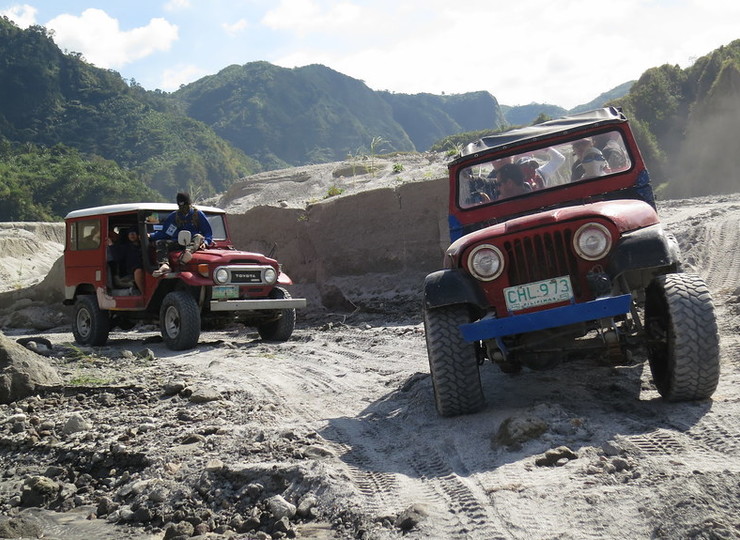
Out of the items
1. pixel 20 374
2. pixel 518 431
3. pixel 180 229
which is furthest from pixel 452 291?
pixel 180 229

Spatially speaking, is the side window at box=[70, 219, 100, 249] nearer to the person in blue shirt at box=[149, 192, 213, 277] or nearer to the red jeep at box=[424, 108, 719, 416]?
the person in blue shirt at box=[149, 192, 213, 277]

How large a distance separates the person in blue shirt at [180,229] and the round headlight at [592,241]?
6.00m

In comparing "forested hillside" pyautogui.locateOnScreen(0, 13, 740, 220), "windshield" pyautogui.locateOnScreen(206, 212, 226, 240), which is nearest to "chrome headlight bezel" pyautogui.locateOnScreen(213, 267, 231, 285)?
"windshield" pyautogui.locateOnScreen(206, 212, 226, 240)

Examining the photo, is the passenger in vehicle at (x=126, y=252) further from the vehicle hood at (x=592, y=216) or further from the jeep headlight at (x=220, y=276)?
the vehicle hood at (x=592, y=216)

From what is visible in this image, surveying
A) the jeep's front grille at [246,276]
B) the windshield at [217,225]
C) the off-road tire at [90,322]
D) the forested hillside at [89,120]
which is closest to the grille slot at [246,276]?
the jeep's front grille at [246,276]

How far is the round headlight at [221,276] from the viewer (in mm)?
9227

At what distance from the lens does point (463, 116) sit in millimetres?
145750

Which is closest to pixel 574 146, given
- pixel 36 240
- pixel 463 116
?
pixel 36 240

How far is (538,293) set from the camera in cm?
447

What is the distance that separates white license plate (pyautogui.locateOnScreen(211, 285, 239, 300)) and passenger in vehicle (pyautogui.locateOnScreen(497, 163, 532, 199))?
4423 mm

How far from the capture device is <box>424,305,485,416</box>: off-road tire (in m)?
4.48

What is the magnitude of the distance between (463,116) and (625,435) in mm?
145997

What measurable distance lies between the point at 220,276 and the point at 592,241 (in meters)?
5.73

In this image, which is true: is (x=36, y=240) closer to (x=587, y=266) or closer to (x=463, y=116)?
(x=587, y=266)
